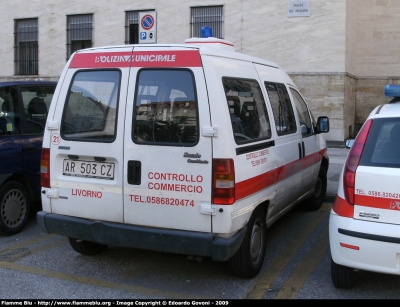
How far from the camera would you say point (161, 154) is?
408cm

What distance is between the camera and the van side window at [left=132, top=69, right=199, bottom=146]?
4.05 metres

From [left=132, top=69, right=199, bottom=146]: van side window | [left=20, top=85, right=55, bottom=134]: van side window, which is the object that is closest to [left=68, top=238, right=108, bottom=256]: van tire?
[left=132, top=69, right=199, bottom=146]: van side window

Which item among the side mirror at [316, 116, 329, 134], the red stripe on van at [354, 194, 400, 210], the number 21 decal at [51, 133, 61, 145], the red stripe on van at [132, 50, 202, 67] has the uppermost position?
the red stripe on van at [132, 50, 202, 67]

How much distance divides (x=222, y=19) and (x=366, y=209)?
11468 mm

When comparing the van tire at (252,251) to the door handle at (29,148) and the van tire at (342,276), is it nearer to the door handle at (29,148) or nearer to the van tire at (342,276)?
the van tire at (342,276)

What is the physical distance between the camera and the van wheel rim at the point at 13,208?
5738 mm

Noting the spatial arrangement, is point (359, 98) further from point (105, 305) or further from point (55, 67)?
point (105, 305)

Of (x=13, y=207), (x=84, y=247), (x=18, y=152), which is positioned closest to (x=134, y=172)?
(x=84, y=247)

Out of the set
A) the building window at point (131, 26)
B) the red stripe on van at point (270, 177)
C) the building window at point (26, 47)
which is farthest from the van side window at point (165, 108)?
the building window at point (26, 47)

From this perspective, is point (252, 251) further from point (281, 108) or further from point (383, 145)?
point (281, 108)

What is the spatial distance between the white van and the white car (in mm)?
817

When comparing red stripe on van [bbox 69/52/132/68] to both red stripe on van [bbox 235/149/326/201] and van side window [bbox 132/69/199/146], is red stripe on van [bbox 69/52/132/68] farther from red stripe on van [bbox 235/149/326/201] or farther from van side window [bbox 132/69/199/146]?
red stripe on van [bbox 235/149/326/201]

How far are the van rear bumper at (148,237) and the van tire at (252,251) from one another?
24cm

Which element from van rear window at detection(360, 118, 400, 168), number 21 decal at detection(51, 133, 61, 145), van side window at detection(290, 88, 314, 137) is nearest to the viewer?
van rear window at detection(360, 118, 400, 168)
